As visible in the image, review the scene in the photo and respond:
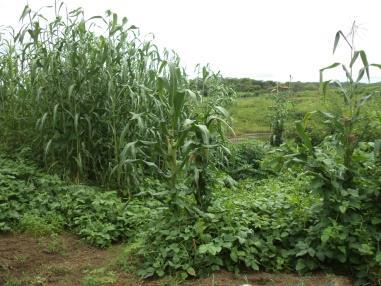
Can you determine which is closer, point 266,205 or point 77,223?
point 266,205

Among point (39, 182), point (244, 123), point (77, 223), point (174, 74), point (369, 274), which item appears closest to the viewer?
point (369, 274)

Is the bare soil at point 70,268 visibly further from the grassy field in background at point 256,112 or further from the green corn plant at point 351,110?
the grassy field in background at point 256,112

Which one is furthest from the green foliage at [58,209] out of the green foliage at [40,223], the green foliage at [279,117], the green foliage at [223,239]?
the green foliage at [279,117]

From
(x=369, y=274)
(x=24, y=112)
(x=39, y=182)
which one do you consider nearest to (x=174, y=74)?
(x=369, y=274)

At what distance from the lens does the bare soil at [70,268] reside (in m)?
3.13

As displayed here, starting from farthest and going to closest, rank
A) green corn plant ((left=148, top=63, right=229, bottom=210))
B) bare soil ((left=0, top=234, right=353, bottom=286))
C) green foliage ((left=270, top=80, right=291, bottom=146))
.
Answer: green foliage ((left=270, top=80, right=291, bottom=146)) < green corn plant ((left=148, top=63, right=229, bottom=210)) < bare soil ((left=0, top=234, right=353, bottom=286))

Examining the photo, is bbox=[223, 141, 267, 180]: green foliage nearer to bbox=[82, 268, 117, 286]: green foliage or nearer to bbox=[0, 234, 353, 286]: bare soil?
bbox=[0, 234, 353, 286]: bare soil

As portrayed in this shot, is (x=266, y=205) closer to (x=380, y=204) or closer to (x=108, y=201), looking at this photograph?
(x=380, y=204)

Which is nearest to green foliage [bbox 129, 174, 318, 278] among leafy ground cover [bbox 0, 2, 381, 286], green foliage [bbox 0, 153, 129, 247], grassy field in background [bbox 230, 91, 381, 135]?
leafy ground cover [bbox 0, 2, 381, 286]

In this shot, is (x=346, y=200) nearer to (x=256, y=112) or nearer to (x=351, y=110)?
(x=351, y=110)

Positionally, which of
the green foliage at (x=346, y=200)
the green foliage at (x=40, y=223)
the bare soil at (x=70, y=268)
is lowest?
the bare soil at (x=70, y=268)

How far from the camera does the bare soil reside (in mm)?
3131

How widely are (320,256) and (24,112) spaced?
4465 millimetres

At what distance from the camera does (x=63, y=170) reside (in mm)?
5504
